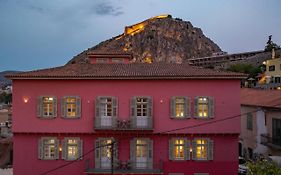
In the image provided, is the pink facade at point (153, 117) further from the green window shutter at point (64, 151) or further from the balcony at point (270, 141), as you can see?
the balcony at point (270, 141)

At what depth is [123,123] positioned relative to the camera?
25.0 metres

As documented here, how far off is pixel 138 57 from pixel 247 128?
154 meters

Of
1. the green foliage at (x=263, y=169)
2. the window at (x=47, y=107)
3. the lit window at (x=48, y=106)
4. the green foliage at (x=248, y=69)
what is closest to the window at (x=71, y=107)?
the window at (x=47, y=107)

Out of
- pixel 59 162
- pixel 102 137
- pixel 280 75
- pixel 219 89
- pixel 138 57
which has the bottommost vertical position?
pixel 59 162

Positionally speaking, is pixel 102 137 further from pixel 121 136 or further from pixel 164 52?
pixel 164 52

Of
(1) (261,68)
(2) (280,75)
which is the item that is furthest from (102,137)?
(1) (261,68)

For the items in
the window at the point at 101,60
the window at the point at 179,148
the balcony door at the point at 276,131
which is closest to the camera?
the window at the point at 179,148

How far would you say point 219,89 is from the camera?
25.4 metres

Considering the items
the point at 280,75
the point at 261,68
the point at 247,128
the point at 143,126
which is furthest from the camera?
the point at 261,68

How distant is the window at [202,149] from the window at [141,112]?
3491 millimetres

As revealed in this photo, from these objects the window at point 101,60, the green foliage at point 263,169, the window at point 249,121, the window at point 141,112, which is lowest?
the green foliage at point 263,169

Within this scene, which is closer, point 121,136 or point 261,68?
point 121,136

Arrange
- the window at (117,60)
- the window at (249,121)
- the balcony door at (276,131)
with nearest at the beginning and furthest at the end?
the balcony door at (276,131), the window at (117,60), the window at (249,121)

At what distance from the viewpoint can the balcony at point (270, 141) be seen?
29.3 m
